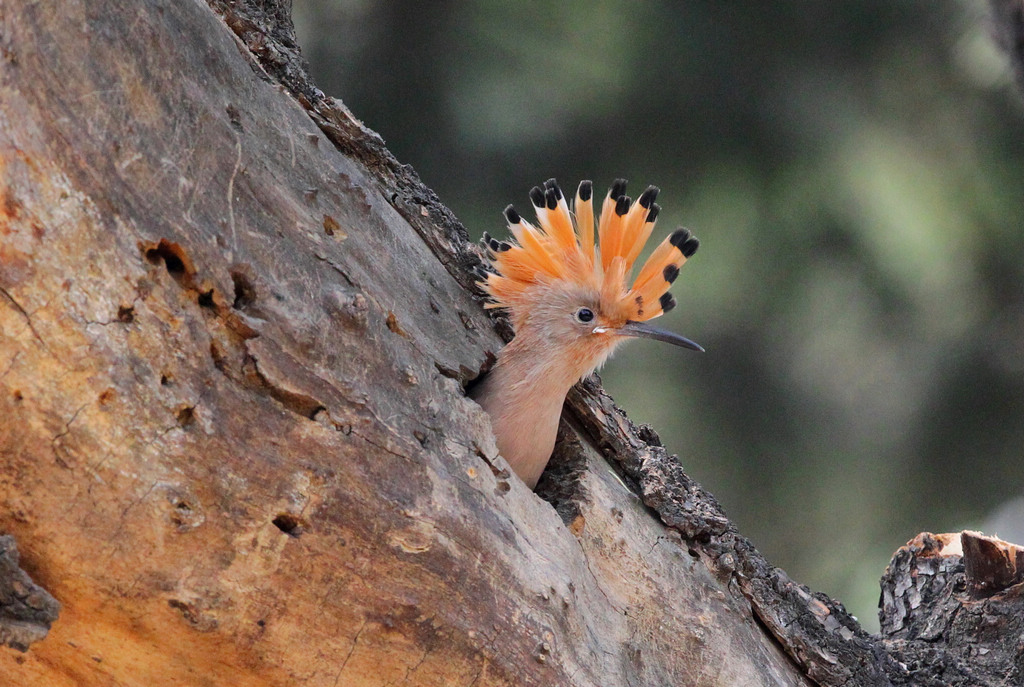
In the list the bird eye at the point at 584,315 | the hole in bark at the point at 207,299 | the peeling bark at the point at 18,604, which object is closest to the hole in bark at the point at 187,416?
the hole in bark at the point at 207,299

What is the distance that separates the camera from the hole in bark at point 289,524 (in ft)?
6.31

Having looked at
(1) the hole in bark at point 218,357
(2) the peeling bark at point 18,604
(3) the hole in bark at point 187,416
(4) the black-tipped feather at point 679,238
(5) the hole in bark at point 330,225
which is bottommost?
(2) the peeling bark at point 18,604

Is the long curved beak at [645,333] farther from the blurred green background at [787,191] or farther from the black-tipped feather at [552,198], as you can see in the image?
the blurred green background at [787,191]

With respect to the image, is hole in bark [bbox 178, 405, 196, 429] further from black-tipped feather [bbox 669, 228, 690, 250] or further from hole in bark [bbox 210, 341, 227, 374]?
black-tipped feather [bbox 669, 228, 690, 250]

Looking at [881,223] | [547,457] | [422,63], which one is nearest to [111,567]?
[547,457]

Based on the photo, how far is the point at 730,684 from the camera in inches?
106

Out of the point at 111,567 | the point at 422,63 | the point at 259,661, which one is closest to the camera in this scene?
the point at 111,567

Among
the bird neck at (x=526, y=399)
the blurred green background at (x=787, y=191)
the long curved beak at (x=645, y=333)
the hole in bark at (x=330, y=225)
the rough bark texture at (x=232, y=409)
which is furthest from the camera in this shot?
the blurred green background at (x=787, y=191)

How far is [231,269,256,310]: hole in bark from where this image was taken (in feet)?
6.30

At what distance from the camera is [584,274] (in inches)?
113

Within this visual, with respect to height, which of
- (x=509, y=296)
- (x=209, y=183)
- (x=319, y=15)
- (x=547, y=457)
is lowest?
(x=209, y=183)

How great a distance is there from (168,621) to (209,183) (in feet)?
2.61

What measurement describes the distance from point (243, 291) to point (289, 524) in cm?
44

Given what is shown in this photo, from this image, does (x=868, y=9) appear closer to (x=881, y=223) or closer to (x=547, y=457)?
(x=881, y=223)
